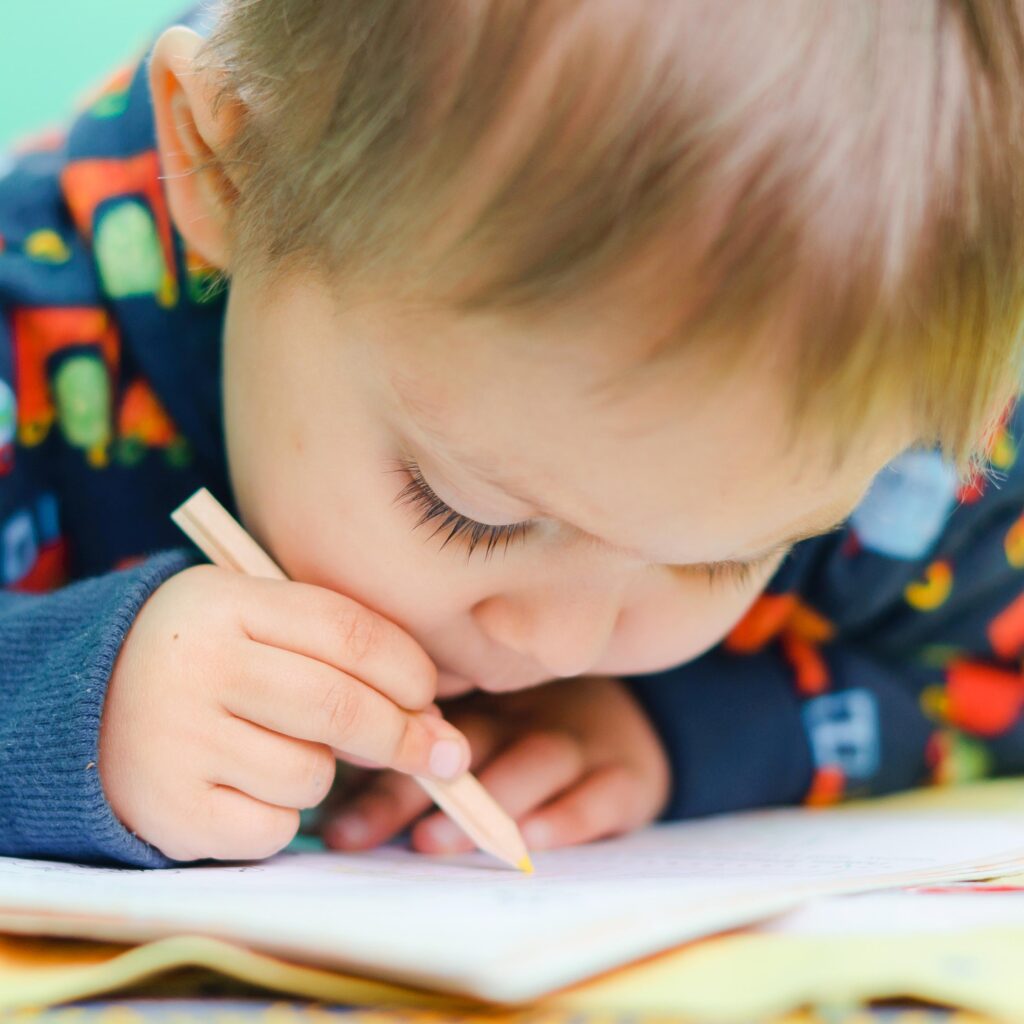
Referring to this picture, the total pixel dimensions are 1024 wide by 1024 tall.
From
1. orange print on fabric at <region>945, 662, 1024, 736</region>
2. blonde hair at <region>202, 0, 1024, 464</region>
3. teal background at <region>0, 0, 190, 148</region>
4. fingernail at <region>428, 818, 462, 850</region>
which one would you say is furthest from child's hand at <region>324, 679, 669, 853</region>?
teal background at <region>0, 0, 190, 148</region>

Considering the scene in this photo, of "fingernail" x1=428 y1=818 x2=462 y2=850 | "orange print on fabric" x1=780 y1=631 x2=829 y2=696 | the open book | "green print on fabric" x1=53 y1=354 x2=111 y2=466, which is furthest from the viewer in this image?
"orange print on fabric" x1=780 y1=631 x2=829 y2=696

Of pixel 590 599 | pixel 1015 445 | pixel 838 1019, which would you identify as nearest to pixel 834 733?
pixel 1015 445

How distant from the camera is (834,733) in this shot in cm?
81

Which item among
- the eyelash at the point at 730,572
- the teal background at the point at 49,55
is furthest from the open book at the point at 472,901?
the teal background at the point at 49,55

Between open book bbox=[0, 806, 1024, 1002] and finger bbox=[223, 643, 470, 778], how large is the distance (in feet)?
0.17

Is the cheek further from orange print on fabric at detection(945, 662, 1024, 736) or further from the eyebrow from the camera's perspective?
orange print on fabric at detection(945, 662, 1024, 736)

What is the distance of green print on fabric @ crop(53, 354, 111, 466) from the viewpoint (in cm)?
73

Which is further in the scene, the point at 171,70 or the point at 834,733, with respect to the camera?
the point at 834,733

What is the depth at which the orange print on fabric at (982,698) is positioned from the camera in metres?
0.84

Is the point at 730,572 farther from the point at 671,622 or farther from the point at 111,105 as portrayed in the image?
the point at 111,105

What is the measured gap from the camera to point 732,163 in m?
0.40

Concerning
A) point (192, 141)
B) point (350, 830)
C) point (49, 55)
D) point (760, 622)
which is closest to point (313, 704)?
point (350, 830)

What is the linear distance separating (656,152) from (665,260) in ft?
0.11

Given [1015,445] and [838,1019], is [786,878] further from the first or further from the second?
[1015,445]
